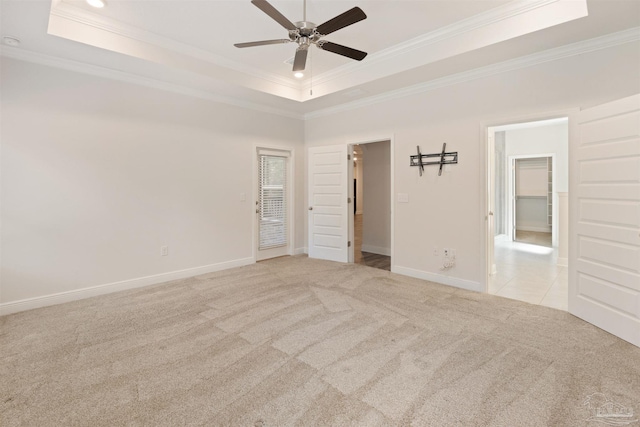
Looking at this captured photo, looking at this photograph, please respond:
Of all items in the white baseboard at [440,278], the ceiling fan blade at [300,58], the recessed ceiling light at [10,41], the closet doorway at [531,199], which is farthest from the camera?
the closet doorway at [531,199]

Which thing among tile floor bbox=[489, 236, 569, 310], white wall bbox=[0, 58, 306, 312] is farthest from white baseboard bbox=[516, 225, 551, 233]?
white wall bbox=[0, 58, 306, 312]

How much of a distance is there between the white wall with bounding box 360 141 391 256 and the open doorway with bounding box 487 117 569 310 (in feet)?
6.49

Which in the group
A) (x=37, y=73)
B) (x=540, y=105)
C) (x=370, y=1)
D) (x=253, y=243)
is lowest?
(x=253, y=243)

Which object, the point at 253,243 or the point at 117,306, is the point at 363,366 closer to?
the point at 117,306

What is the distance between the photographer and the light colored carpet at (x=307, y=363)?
1715 mm

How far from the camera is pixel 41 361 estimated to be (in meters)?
2.25

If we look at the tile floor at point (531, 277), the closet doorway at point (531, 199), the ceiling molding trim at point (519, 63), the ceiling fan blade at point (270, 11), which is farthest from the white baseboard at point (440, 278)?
the closet doorway at point (531, 199)

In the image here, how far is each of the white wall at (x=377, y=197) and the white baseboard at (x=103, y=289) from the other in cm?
305

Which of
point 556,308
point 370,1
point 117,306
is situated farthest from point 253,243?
point 556,308

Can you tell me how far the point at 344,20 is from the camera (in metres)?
2.32

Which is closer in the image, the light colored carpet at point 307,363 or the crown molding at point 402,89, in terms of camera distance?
the light colored carpet at point 307,363

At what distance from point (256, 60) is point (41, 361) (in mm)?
3979

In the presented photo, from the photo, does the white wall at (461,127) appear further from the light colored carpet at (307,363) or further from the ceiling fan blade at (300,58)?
the ceiling fan blade at (300,58)

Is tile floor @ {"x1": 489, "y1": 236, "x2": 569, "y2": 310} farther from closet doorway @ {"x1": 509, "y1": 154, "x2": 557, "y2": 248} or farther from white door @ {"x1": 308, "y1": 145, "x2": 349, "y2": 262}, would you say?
white door @ {"x1": 308, "y1": 145, "x2": 349, "y2": 262}
